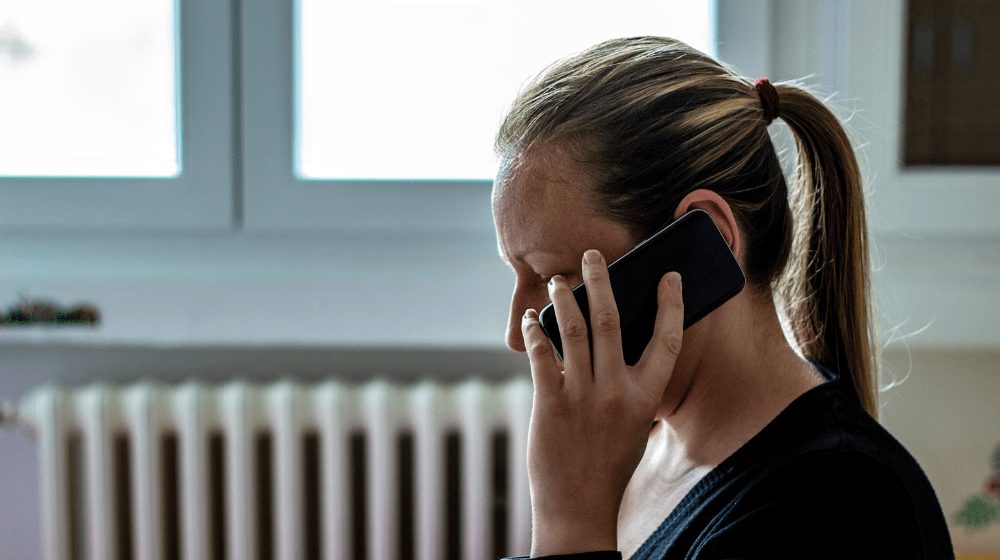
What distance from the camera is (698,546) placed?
0.60 m

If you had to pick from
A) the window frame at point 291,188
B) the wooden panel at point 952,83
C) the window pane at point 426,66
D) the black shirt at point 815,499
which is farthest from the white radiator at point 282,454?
the wooden panel at point 952,83

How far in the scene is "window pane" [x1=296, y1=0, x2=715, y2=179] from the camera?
4.69ft

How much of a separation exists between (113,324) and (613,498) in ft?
3.77

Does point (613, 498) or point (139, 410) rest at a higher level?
point (613, 498)

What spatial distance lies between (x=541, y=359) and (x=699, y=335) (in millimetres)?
168

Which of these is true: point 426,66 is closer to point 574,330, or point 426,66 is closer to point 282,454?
point 282,454

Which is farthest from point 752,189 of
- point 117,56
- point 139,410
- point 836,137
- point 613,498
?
point 117,56

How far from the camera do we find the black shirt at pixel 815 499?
1.75 ft

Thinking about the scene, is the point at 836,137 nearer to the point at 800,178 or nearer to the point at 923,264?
the point at 800,178

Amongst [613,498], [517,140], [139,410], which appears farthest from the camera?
[139,410]

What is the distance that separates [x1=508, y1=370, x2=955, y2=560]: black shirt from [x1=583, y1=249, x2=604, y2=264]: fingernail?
0.67 ft

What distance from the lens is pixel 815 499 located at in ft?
1.81

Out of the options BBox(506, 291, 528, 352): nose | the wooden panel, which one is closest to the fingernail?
BBox(506, 291, 528, 352): nose

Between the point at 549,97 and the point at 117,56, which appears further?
the point at 117,56
